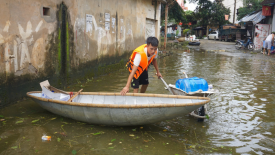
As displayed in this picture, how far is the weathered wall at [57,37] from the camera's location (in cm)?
470

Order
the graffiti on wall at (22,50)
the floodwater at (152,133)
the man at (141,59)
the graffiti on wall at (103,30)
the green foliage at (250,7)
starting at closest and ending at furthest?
1. the floodwater at (152,133)
2. the man at (141,59)
3. the graffiti on wall at (22,50)
4. the graffiti on wall at (103,30)
5. the green foliage at (250,7)

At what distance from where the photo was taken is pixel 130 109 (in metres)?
3.44

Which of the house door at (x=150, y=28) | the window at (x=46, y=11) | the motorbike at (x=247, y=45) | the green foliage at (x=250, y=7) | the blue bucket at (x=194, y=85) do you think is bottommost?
the blue bucket at (x=194, y=85)

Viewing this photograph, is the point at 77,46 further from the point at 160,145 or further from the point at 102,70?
the point at 160,145

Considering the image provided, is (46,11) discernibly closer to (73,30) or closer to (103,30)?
(73,30)

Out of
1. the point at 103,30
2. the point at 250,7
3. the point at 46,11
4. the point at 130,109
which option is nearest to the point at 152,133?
the point at 130,109

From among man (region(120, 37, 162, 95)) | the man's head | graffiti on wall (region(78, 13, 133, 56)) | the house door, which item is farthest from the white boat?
the house door

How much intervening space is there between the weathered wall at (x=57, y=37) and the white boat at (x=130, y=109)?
1203 mm

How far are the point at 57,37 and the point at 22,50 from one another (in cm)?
119

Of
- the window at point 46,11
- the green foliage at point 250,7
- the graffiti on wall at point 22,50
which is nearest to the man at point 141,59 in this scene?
the graffiti on wall at point 22,50

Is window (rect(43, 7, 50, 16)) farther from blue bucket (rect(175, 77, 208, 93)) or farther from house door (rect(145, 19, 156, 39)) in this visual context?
house door (rect(145, 19, 156, 39))

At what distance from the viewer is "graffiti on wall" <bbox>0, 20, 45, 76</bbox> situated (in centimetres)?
462

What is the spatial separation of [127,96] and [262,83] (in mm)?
5017

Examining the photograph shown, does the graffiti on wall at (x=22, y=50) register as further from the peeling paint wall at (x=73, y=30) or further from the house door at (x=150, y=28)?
the house door at (x=150, y=28)
